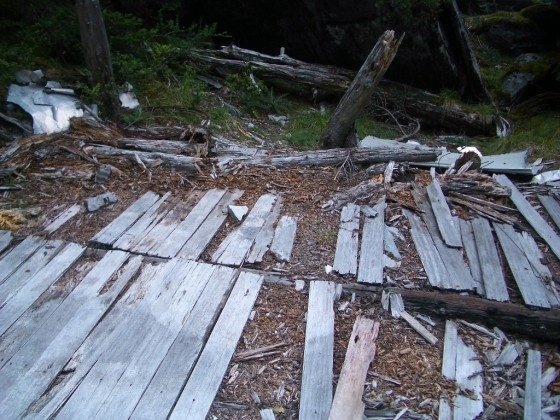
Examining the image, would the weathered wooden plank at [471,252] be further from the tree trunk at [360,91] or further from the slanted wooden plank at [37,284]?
the slanted wooden plank at [37,284]

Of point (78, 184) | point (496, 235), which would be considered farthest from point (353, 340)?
point (78, 184)

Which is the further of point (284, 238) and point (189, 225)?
point (189, 225)

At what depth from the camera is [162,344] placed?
2773 mm

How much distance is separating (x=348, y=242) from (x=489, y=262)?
3.67 feet

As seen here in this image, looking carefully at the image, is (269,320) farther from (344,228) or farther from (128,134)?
(128,134)

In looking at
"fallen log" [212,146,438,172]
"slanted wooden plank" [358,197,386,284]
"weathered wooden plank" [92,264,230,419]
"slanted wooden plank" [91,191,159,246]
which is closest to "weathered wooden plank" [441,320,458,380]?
"slanted wooden plank" [358,197,386,284]

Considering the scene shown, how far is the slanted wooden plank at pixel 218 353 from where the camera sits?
7.94 ft

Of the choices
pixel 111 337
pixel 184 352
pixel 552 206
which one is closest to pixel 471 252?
pixel 552 206

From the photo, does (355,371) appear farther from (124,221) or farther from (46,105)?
(46,105)

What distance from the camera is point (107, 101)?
5.80 metres

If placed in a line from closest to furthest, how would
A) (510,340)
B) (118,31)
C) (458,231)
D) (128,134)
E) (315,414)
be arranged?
(315,414), (510,340), (458,231), (128,134), (118,31)

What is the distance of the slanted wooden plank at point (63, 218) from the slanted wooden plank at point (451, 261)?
3216 mm

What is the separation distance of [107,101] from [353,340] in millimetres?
4610

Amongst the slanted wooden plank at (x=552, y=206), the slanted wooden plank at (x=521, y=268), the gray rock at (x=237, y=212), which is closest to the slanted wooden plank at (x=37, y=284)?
the gray rock at (x=237, y=212)
